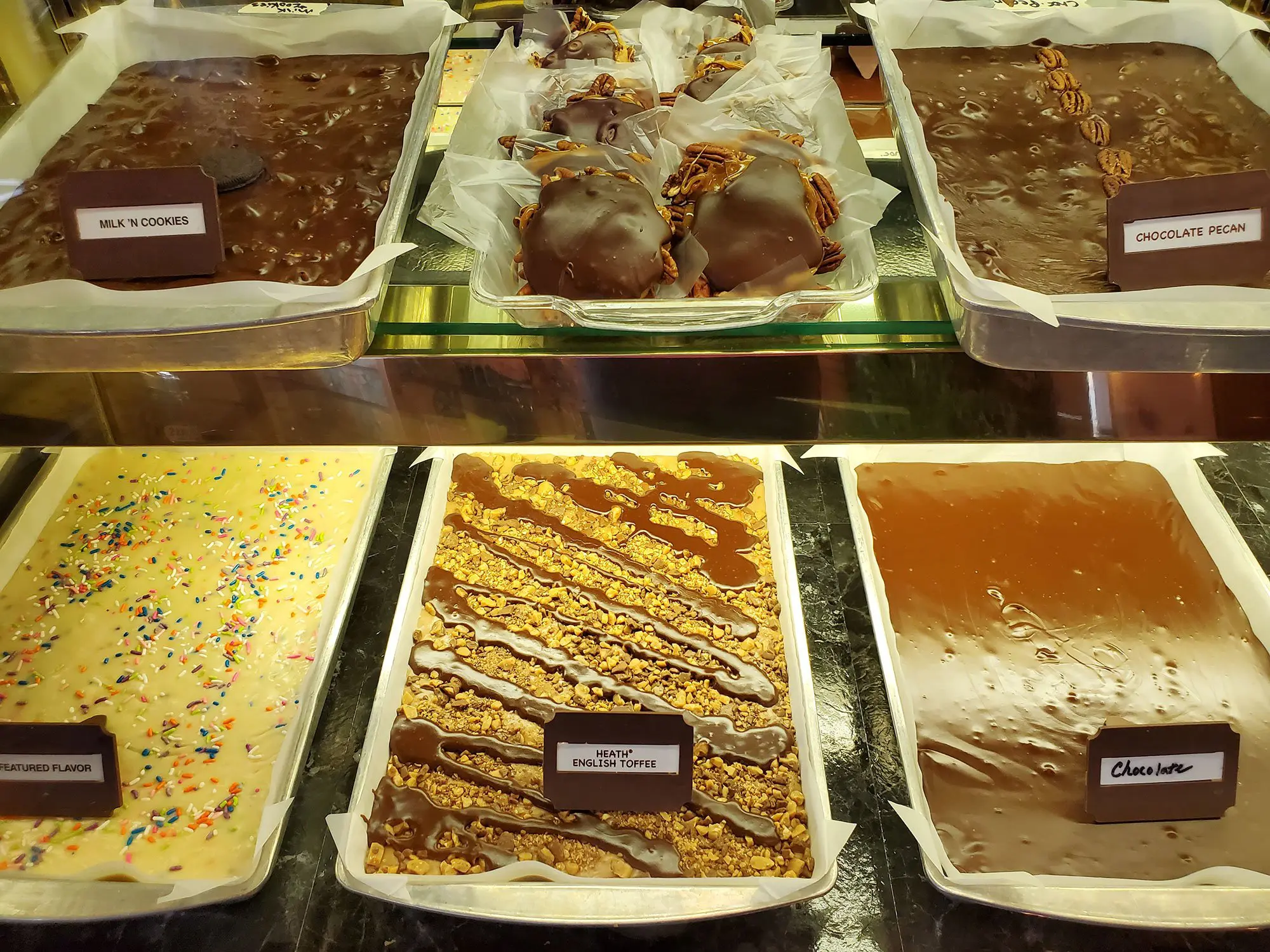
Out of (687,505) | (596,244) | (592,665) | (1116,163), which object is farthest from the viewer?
(687,505)

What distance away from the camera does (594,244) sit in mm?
1168

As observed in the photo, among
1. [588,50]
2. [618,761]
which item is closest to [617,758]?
[618,761]

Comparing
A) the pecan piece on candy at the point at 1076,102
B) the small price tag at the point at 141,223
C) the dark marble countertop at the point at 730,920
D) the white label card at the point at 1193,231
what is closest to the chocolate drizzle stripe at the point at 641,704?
the dark marble countertop at the point at 730,920

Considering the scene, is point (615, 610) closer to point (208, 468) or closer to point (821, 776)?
point (821, 776)

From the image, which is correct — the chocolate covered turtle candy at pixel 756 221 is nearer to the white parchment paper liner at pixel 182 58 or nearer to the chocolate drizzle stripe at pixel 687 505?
the white parchment paper liner at pixel 182 58

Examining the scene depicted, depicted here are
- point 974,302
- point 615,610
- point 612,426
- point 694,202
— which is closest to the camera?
point 974,302

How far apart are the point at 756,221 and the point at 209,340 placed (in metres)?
0.69

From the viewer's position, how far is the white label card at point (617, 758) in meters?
1.35

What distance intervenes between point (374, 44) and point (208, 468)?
1.03 metres

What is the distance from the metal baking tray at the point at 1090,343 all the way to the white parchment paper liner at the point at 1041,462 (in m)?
0.34

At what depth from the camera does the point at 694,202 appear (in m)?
1.32

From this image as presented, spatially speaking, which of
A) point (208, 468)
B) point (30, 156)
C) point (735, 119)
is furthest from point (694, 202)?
point (208, 468)

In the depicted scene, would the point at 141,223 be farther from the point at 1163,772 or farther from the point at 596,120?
the point at 1163,772

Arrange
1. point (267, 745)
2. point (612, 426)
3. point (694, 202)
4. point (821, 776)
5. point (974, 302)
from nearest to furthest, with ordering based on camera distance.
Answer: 1. point (974, 302)
2. point (612, 426)
3. point (694, 202)
4. point (821, 776)
5. point (267, 745)
